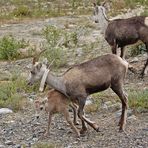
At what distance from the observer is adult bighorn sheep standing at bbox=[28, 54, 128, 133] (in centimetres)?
941

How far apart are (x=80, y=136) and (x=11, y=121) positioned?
1596 mm

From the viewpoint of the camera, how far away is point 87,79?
31.0ft

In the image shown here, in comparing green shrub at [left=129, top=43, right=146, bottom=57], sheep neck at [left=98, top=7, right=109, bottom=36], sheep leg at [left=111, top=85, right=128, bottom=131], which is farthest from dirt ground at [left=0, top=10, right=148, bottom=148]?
green shrub at [left=129, top=43, right=146, bottom=57]

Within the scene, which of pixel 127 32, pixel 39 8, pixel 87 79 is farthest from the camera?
pixel 39 8

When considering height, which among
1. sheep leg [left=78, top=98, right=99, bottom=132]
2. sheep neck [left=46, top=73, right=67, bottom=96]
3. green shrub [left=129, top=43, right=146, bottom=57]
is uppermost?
sheep neck [left=46, top=73, right=67, bottom=96]

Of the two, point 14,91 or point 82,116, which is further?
point 14,91

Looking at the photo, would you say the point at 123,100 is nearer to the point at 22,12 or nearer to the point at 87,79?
the point at 87,79

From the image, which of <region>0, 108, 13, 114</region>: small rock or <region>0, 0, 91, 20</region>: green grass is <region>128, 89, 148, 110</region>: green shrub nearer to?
<region>0, 108, 13, 114</region>: small rock

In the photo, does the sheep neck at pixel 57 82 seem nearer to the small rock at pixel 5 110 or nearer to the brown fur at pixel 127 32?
the small rock at pixel 5 110

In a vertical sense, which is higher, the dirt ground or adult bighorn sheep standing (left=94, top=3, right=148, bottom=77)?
adult bighorn sheep standing (left=94, top=3, right=148, bottom=77)

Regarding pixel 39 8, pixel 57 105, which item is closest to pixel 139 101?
pixel 57 105

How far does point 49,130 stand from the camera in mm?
9883

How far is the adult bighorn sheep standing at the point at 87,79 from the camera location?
9414 millimetres

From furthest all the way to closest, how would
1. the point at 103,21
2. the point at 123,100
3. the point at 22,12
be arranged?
the point at 22,12 → the point at 103,21 → the point at 123,100
